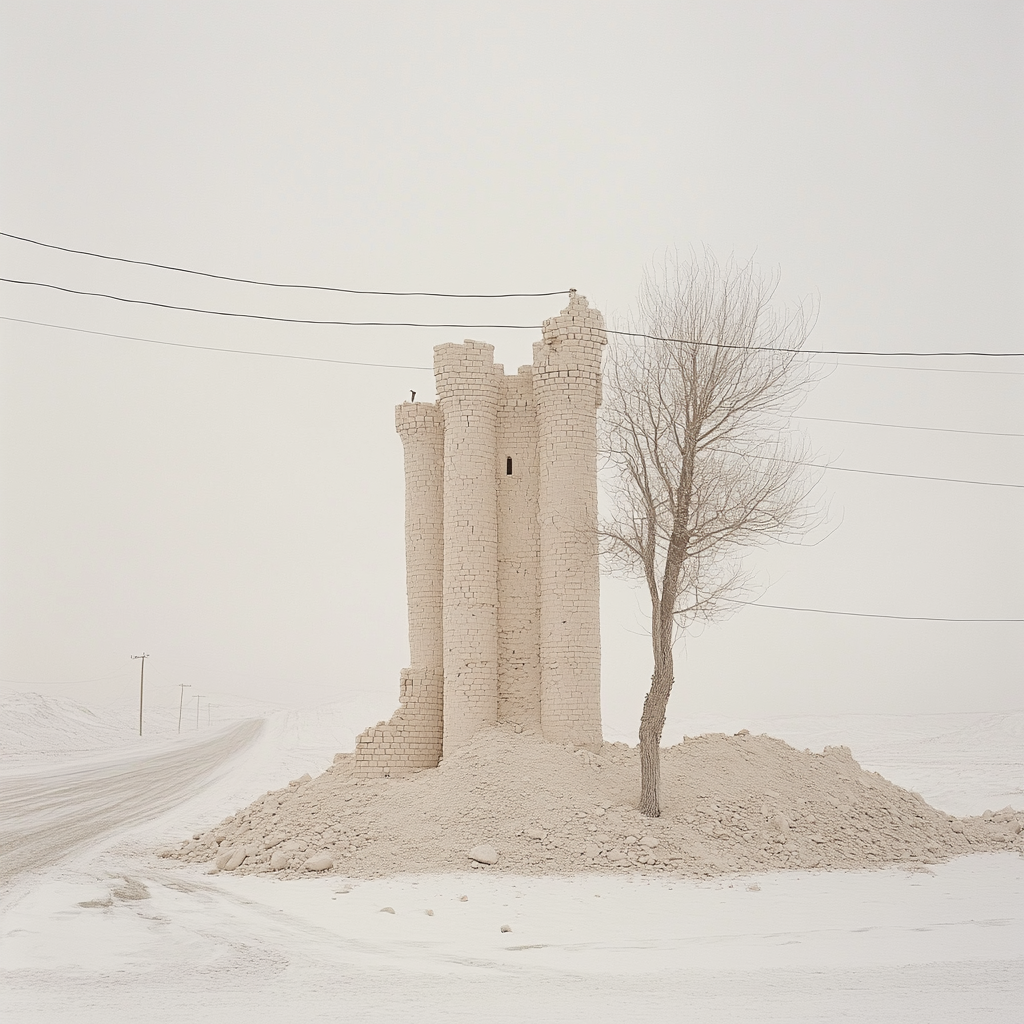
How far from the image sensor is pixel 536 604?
18.8 meters

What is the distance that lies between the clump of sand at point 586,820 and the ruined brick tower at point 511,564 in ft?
2.26

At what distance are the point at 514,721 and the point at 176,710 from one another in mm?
112747

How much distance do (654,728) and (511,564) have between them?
426 centimetres

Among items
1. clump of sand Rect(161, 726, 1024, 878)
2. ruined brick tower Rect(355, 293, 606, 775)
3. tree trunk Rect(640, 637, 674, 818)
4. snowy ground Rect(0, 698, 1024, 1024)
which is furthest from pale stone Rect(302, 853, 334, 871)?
tree trunk Rect(640, 637, 674, 818)

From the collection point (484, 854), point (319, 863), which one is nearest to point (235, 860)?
point (319, 863)

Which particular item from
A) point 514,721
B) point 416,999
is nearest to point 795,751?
point 514,721

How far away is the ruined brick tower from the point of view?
18062 millimetres

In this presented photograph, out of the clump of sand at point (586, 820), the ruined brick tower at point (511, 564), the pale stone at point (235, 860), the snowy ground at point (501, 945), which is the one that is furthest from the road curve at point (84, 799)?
the ruined brick tower at point (511, 564)

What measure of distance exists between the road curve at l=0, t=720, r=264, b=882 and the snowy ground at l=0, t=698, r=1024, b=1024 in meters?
0.87

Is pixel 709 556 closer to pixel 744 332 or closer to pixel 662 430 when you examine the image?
pixel 662 430

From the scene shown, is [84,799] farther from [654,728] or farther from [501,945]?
[501,945]

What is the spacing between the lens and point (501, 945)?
10594 millimetres

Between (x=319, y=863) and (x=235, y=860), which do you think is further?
(x=235, y=860)

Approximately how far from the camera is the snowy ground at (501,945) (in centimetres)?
873
